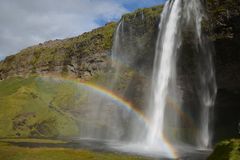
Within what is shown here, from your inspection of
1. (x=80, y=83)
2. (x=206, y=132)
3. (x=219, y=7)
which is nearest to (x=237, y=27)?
(x=219, y=7)

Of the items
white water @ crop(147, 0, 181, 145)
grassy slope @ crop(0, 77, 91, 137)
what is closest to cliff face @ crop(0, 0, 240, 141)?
white water @ crop(147, 0, 181, 145)

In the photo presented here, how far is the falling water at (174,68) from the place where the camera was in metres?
69.6

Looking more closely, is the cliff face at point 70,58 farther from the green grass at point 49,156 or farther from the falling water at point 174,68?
the green grass at point 49,156

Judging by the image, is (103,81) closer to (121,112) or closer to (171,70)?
(121,112)

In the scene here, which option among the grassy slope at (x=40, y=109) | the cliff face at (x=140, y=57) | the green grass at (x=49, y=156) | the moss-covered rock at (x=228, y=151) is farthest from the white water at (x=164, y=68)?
the moss-covered rock at (x=228, y=151)

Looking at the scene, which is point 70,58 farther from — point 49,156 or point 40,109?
point 49,156

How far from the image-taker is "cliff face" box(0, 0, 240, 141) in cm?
6719

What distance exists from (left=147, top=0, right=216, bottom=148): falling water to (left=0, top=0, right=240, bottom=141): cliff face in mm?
1667

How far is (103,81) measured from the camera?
10638 cm

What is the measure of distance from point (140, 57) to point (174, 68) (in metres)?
17.8

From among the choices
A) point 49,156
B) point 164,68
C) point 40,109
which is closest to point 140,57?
point 164,68

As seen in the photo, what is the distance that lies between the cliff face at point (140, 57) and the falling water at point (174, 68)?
5.47ft

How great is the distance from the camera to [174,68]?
243 ft

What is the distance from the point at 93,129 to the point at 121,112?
25.1 feet
